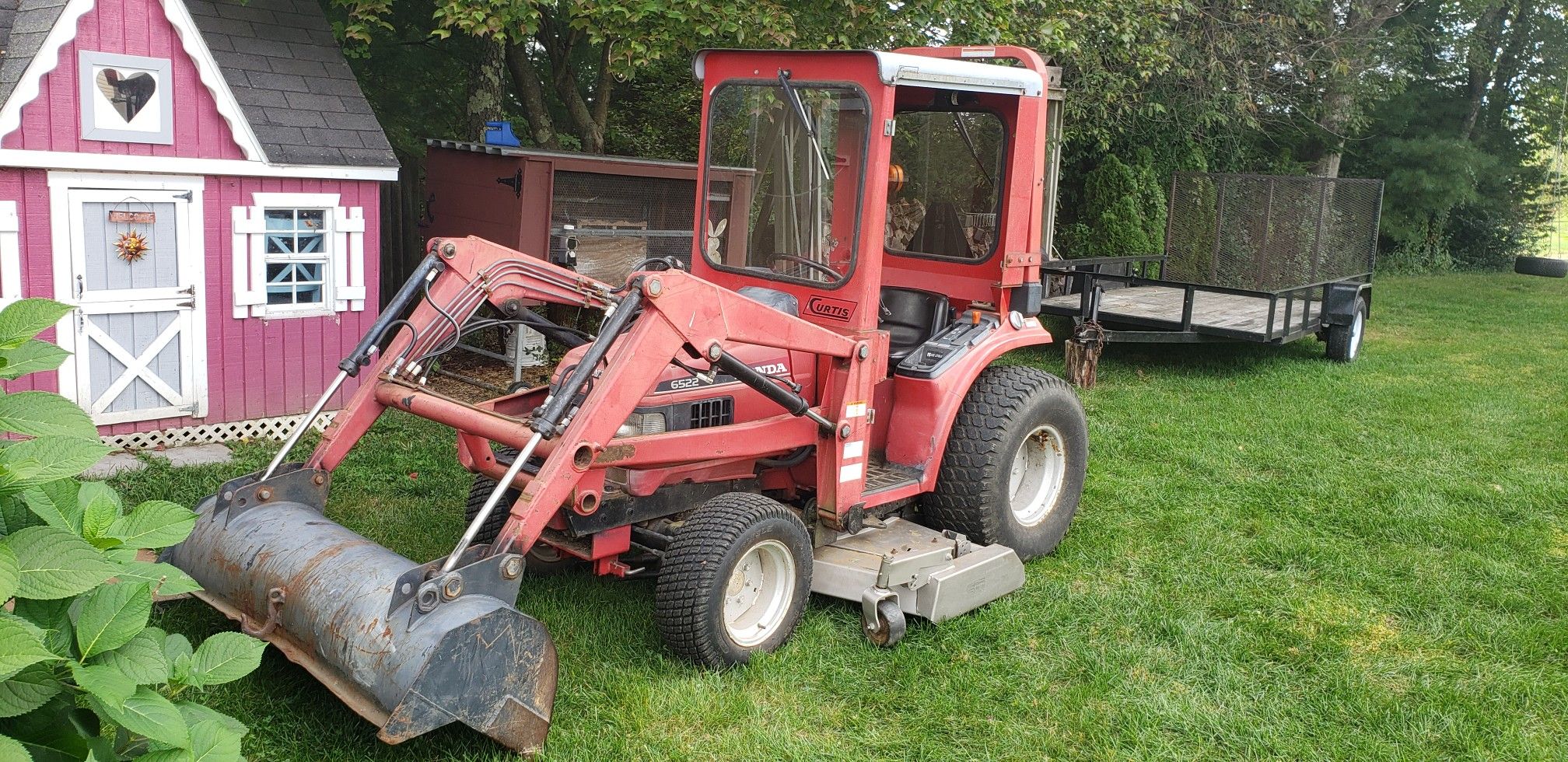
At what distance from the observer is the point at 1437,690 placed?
4.38 meters

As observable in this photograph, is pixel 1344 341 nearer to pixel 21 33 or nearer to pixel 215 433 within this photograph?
pixel 215 433

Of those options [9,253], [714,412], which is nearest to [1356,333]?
[714,412]

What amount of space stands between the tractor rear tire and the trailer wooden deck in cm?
661

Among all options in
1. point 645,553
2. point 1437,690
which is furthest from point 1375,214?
point 645,553

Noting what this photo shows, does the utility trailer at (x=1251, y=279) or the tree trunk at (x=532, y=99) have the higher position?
the tree trunk at (x=532, y=99)

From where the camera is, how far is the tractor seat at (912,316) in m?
5.43

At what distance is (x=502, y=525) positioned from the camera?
187 inches

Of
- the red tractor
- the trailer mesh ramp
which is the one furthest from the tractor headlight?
the trailer mesh ramp

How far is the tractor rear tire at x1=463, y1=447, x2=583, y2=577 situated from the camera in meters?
4.82

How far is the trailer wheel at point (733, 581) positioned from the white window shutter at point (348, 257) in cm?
414

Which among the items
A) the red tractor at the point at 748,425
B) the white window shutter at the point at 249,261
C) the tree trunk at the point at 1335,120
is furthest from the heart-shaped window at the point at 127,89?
the tree trunk at the point at 1335,120

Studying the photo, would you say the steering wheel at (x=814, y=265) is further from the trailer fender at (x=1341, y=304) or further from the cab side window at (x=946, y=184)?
the trailer fender at (x=1341, y=304)

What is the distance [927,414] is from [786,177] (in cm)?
112

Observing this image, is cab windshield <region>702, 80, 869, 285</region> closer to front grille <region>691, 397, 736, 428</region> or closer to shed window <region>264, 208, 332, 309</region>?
front grille <region>691, 397, 736, 428</region>
